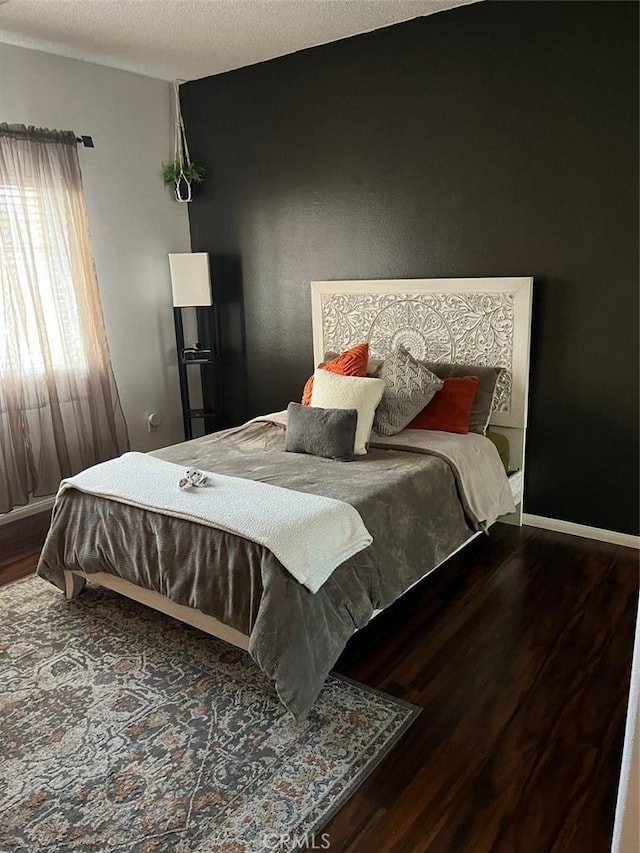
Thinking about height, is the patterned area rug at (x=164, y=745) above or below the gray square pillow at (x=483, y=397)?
below

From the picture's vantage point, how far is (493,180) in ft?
11.3

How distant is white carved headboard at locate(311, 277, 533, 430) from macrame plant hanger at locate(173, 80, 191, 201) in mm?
1330

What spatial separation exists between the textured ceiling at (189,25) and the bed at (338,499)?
1404mm

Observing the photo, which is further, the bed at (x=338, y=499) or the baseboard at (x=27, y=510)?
the baseboard at (x=27, y=510)

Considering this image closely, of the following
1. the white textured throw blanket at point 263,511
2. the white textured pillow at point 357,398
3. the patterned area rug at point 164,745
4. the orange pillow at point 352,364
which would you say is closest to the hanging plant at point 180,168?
the orange pillow at point 352,364

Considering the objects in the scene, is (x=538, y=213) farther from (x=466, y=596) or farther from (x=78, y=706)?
(x=78, y=706)

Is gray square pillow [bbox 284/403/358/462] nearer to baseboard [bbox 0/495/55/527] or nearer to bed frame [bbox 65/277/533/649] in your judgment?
bed frame [bbox 65/277/533/649]

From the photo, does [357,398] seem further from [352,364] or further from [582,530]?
[582,530]

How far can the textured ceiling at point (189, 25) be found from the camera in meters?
3.30

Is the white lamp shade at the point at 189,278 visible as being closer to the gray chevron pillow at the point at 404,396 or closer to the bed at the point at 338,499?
the bed at the point at 338,499

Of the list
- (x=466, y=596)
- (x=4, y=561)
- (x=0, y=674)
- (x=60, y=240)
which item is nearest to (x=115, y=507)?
(x=0, y=674)

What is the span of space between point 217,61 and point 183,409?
2.32m

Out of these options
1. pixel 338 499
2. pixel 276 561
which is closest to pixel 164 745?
pixel 276 561

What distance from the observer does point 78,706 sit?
229cm
